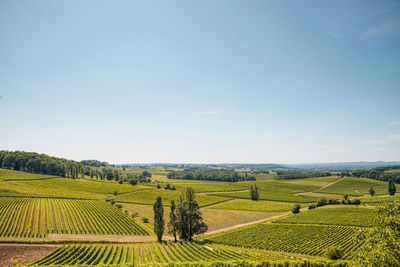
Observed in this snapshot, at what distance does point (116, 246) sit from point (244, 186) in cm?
15424

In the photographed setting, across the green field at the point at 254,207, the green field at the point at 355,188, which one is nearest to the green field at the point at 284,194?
the green field at the point at 355,188

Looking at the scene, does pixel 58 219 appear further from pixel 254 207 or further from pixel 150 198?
pixel 254 207

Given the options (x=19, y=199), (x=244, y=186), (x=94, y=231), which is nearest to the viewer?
(x=94, y=231)

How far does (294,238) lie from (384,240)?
186 ft

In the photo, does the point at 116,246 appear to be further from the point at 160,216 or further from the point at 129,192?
the point at 129,192

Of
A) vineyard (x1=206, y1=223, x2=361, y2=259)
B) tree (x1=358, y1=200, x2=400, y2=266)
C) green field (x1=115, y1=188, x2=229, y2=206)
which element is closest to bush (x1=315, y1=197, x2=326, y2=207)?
vineyard (x1=206, y1=223, x2=361, y2=259)

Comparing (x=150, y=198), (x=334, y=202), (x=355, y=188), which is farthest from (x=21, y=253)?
(x=355, y=188)

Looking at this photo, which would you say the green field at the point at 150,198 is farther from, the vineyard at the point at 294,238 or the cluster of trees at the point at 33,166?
the cluster of trees at the point at 33,166

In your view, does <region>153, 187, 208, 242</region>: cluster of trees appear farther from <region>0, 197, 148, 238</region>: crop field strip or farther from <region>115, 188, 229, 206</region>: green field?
<region>115, 188, 229, 206</region>: green field

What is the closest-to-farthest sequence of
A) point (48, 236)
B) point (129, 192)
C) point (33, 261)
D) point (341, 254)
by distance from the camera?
point (33, 261) → point (341, 254) → point (48, 236) → point (129, 192)

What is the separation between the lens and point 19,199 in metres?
97.8

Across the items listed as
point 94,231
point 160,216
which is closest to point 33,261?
point 94,231

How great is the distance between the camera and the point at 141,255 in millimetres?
49906

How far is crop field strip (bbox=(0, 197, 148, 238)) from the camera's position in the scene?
217 ft
